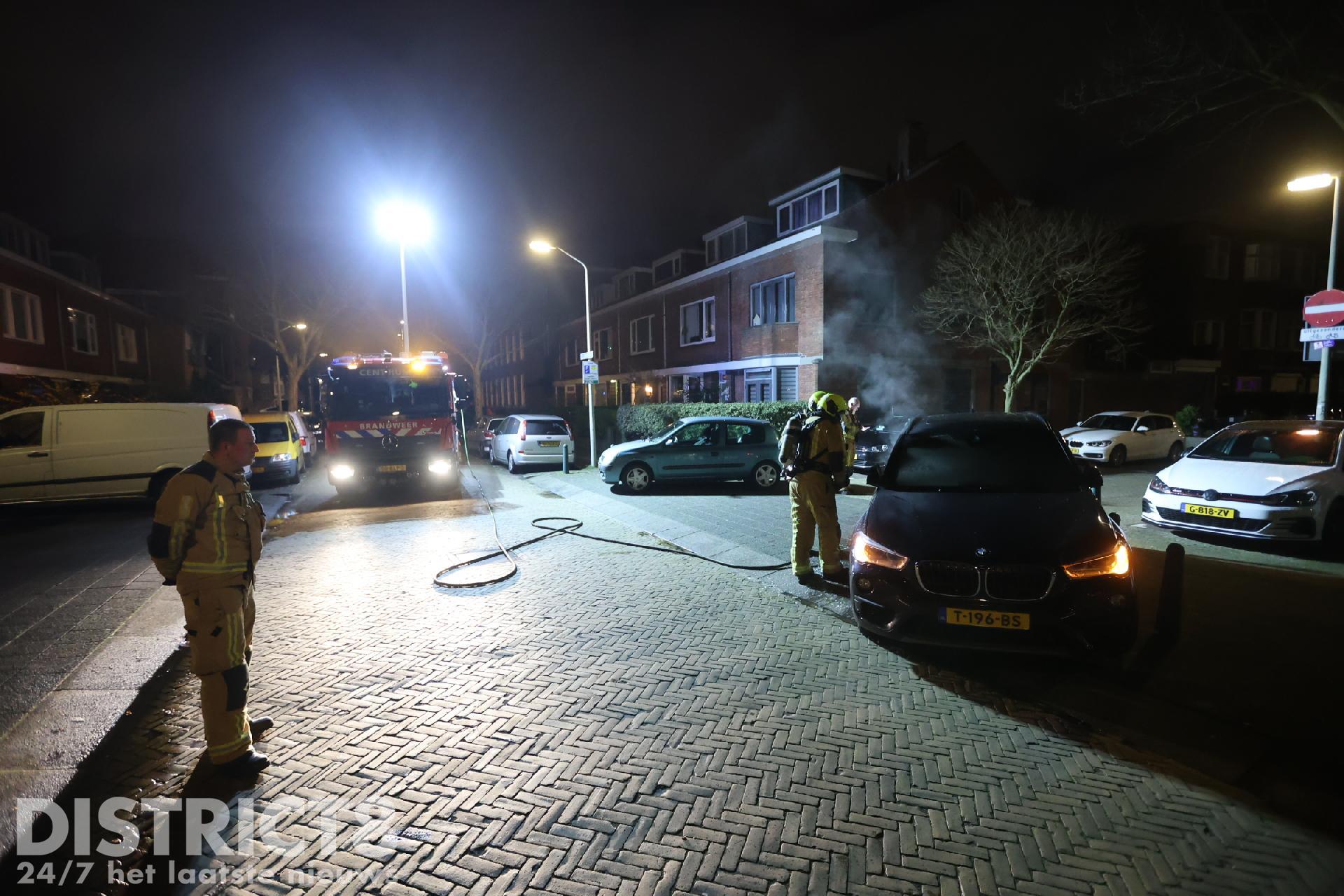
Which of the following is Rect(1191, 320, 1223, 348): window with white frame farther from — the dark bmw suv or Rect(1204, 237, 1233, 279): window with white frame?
the dark bmw suv

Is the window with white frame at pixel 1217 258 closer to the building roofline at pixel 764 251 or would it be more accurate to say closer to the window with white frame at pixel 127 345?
the building roofline at pixel 764 251

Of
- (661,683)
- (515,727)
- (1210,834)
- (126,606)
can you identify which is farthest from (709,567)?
(126,606)

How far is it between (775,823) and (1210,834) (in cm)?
188

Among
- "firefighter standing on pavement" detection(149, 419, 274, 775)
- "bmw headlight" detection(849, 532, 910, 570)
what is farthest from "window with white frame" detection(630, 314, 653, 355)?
"firefighter standing on pavement" detection(149, 419, 274, 775)

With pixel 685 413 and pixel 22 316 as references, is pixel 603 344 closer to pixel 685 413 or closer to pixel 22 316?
pixel 685 413

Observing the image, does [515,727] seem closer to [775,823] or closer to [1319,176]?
[775,823]

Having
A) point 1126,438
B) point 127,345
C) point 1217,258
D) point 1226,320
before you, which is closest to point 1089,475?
point 1126,438

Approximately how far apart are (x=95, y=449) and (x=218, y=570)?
11.1 metres

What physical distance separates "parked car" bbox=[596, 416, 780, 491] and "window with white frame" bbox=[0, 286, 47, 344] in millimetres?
20740

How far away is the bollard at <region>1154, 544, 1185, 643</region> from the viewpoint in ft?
14.9

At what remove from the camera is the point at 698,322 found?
2520 cm

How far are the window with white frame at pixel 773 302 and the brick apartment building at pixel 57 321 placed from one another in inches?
821

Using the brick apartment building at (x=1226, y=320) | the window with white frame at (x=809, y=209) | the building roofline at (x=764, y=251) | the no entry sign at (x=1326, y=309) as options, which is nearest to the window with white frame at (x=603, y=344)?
the building roofline at (x=764, y=251)

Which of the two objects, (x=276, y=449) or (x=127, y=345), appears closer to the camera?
(x=276, y=449)
